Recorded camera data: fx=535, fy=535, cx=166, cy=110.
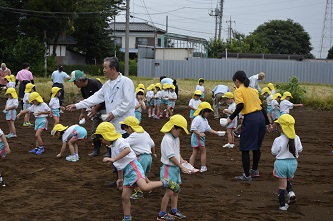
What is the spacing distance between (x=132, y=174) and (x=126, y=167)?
0.42 feet

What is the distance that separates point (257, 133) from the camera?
9586 mm

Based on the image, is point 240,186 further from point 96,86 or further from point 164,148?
point 96,86

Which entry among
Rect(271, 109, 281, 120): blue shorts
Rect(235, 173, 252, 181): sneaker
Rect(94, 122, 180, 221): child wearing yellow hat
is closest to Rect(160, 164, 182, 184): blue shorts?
Rect(94, 122, 180, 221): child wearing yellow hat

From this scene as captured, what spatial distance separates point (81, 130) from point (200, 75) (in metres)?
27.7

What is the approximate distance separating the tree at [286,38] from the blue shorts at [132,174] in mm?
72571

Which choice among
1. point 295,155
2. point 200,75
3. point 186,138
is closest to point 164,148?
point 295,155

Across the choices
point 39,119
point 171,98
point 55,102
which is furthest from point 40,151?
point 171,98

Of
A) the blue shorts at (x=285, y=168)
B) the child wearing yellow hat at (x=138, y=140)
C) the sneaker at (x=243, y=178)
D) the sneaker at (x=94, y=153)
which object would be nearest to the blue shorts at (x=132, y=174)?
the child wearing yellow hat at (x=138, y=140)

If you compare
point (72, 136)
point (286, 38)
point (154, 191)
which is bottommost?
point (154, 191)

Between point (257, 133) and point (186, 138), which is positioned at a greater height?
point (257, 133)

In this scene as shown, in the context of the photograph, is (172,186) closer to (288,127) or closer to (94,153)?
(288,127)

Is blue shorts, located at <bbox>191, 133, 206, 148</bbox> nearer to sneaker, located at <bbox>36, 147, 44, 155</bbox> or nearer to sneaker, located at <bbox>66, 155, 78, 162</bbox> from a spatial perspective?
sneaker, located at <bbox>66, 155, 78, 162</bbox>

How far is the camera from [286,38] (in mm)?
79188

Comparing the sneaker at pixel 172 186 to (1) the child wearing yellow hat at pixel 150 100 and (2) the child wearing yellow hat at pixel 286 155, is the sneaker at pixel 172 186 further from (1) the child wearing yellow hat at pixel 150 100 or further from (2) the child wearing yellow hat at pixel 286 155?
(1) the child wearing yellow hat at pixel 150 100
